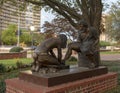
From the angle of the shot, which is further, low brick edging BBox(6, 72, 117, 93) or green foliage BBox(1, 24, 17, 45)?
green foliage BBox(1, 24, 17, 45)

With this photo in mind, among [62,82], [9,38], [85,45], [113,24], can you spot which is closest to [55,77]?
[62,82]

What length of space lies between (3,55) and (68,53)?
1636 cm

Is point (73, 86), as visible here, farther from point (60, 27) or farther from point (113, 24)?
point (113, 24)

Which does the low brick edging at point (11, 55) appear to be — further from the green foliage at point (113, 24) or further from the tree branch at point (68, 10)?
the green foliage at point (113, 24)

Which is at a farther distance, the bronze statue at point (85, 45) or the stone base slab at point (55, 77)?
the bronze statue at point (85, 45)

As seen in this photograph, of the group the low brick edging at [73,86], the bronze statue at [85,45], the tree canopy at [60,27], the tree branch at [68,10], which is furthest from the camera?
the tree canopy at [60,27]

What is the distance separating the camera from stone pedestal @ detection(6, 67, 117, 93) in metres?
5.30

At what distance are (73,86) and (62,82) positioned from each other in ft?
0.88

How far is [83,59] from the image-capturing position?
701 cm

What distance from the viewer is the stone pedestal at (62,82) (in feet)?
17.4

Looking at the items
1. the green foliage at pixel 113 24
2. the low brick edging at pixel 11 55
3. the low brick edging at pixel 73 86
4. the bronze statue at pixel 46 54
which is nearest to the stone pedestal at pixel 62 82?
the low brick edging at pixel 73 86

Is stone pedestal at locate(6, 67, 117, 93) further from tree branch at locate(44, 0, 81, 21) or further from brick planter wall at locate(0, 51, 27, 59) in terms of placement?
brick planter wall at locate(0, 51, 27, 59)

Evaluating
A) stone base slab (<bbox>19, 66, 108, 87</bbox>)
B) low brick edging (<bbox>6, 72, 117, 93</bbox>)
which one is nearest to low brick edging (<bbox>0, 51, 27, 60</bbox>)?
low brick edging (<bbox>6, 72, 117, 93</bbox>)

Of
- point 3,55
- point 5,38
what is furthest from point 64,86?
point 5,38
